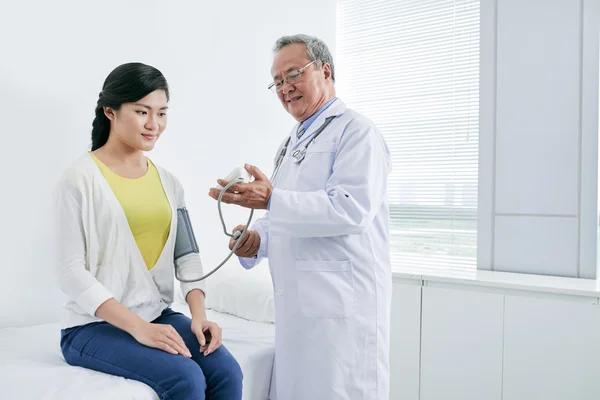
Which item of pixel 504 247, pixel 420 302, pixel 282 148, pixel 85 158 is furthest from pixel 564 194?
pixel 85 158

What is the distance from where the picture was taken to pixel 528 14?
250 centimetres

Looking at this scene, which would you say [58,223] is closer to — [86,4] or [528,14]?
[86,4]

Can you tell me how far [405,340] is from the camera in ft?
7.80

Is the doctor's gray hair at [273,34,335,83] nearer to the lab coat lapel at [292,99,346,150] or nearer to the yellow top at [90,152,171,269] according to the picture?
the lab coat lapel at [292,99,346,150]

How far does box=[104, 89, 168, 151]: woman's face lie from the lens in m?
1.52

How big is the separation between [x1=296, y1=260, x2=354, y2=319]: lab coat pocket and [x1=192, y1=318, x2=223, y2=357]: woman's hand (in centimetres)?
24

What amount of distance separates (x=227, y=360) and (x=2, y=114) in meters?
1.12

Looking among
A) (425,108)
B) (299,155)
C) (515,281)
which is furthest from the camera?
(425,108)

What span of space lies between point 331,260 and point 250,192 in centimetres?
30

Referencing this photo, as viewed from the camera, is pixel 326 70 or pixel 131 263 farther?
pixel 326 70

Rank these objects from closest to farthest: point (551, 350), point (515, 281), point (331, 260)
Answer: point (331, 260), point (551, 350), point (515, 281)

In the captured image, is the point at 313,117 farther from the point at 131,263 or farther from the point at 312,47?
the point at 131,263

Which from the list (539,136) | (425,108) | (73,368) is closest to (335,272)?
(73,368)

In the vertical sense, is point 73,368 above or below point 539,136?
below
